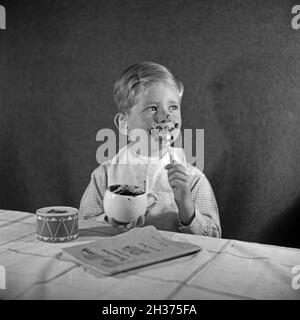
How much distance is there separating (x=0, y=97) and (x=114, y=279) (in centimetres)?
182

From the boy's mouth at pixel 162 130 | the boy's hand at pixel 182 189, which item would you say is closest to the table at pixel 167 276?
the boy's hand at pixel 182 189

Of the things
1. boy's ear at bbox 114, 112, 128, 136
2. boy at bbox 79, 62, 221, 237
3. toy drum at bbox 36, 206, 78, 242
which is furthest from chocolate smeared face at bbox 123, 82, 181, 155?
toy drum at bbox 36, 206, 78, 242

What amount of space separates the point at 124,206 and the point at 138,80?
72 centimetres

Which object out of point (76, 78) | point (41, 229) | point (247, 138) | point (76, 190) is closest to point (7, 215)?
point (41, 229)

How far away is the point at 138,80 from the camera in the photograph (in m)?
1.71

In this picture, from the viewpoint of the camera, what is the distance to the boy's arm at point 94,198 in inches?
66.4

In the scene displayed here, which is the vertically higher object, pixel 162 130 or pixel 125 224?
→ pixel 162 130

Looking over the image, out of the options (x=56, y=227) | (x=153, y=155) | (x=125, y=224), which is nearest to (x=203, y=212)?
(x=153, y=155)

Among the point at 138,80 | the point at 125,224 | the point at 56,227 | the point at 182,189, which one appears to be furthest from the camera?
the point at 138,80

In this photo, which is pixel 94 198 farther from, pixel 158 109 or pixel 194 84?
pixel 194 84

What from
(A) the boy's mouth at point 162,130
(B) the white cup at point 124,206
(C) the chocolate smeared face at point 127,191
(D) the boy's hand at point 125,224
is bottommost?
(D) the boy's hand at point 125,224

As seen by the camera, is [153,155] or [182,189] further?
[153,155]

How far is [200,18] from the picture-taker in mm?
1770

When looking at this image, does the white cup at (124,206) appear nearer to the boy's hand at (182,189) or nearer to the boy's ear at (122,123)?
the boy's hand at (182,189)
